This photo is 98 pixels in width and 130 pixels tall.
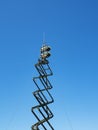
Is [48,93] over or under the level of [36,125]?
over

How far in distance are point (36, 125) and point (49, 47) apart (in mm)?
9180

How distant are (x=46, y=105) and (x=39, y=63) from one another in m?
4.89

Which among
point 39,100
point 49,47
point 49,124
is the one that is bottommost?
point 49,124

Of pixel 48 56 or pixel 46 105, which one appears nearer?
pixel 46 105

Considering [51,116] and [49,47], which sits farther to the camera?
[49,47]

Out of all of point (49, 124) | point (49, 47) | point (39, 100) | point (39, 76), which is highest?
point (49, 47)

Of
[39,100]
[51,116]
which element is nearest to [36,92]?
[39,100]

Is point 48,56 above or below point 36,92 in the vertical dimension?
above

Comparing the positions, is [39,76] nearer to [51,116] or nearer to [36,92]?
Result: [36,92]

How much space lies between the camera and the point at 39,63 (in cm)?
3494

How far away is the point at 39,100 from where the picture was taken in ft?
109

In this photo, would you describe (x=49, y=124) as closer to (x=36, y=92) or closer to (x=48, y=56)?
(x=36, y=92)

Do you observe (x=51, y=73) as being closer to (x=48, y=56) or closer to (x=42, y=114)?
(x=48, y=56)

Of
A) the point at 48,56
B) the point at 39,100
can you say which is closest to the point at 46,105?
the point at 39,100
